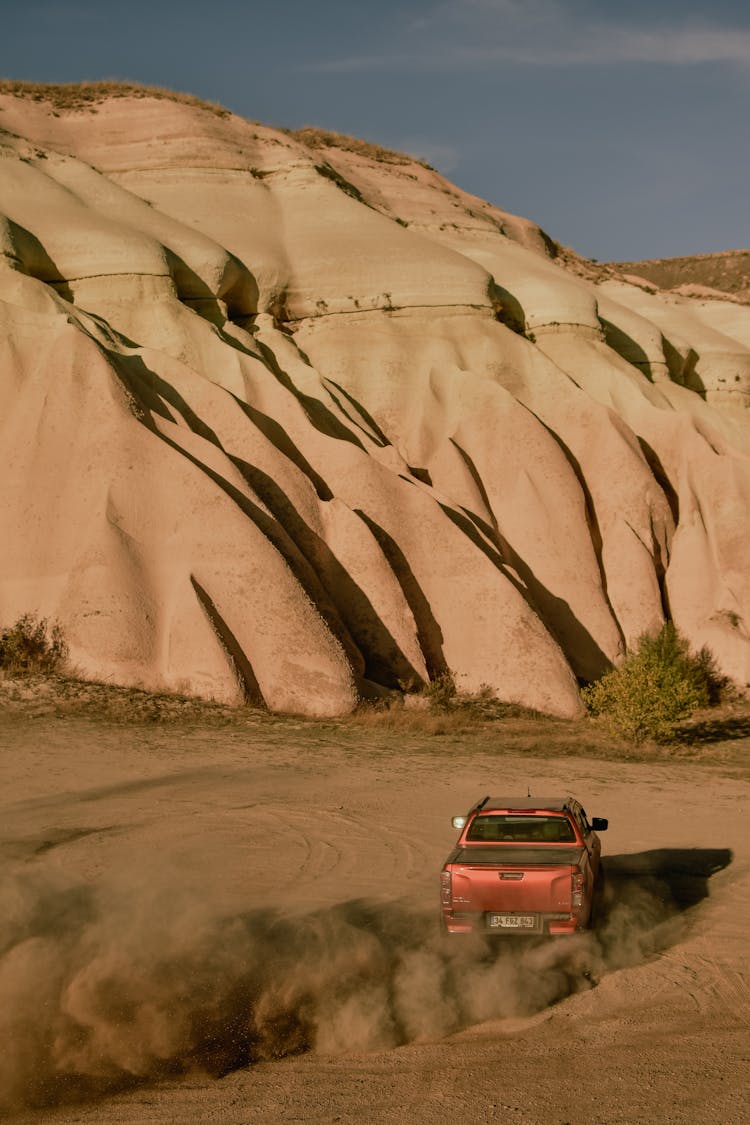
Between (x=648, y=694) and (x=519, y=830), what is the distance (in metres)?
14.3

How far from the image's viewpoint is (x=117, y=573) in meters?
23.8

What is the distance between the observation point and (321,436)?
30766mm

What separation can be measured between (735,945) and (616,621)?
2163 cm

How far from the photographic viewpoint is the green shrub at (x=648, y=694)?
79.5ft

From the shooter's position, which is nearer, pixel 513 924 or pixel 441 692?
pixel 513 924

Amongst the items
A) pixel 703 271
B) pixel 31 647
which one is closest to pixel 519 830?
pixel 31 647

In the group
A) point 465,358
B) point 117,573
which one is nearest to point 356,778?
point 117,573

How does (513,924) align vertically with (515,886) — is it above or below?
below

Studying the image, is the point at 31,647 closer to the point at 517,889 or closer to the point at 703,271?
the point at 517,889

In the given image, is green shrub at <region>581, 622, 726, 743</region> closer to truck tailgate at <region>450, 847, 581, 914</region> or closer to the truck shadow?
the truck shadow

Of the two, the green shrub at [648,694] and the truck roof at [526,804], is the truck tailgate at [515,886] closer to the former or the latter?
the truck roof at [526,804]

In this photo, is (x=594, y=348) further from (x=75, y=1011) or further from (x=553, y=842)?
(x=75, y=1011)

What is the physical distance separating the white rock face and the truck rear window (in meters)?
12.2

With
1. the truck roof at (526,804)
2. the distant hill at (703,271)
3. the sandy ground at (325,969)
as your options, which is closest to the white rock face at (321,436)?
the sandy ground at (325,969)
